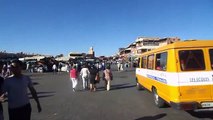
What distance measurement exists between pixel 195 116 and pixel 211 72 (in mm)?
1500

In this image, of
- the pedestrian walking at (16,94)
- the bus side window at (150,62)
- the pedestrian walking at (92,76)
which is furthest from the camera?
the pedestrian walking at (92,76)

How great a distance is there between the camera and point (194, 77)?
8727 millimetres

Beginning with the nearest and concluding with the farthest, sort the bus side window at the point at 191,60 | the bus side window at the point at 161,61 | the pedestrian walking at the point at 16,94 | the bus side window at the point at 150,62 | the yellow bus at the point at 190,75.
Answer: the pedestrian walking at the point at 16,94, the yellow bus at the point at 190,75, the bus side window at the point at 191,60, the bus side window at the point at 161,61, the bus side window at the point at 150,62

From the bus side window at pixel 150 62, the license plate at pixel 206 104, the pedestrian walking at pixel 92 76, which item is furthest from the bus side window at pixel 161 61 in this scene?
the pedestrian walking at pixel 92 76

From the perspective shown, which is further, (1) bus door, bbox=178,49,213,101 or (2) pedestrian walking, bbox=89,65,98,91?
(2) pedestrian walking, bbox=89,65,98,91

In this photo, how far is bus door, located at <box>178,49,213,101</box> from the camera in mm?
8602

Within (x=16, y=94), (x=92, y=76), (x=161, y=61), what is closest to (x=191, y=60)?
(x=161, y=61)

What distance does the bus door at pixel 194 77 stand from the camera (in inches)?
339

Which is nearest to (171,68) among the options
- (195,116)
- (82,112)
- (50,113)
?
(195,116)

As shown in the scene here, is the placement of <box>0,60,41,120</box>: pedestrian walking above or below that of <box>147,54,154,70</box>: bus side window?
below

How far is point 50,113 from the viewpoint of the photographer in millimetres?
11070

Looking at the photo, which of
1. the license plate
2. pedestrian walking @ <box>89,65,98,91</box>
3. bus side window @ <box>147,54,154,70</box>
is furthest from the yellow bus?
pedestrian walking @ <box>89,65,98,91</box>

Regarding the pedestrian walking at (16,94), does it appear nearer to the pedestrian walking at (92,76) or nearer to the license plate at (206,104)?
the license plate at (206,104)

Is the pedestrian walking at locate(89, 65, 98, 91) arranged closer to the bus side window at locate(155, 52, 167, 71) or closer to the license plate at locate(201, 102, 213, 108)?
the bus side window at locate(155, 52, 167, 71)
